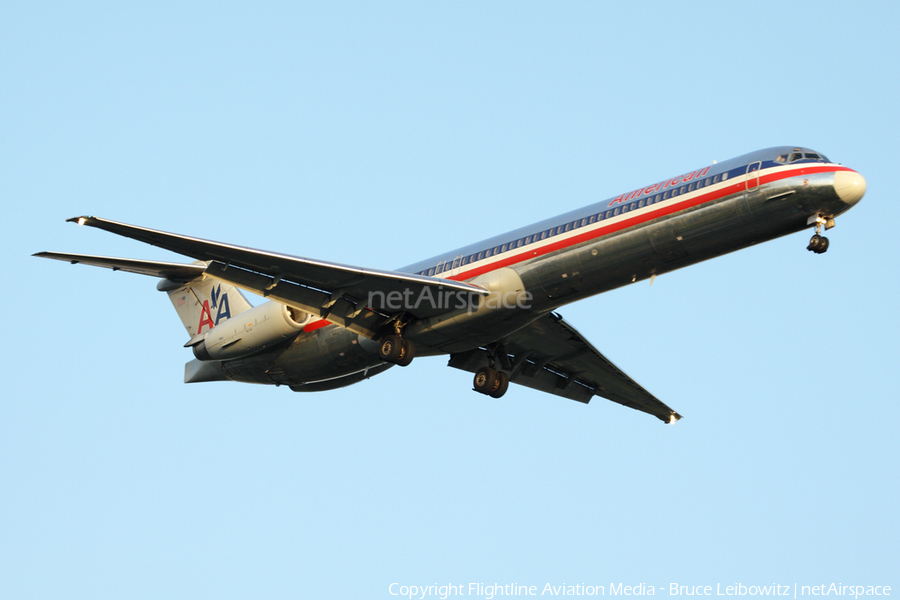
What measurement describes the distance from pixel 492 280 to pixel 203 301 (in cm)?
1104

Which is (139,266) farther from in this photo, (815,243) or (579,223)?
(815,243)

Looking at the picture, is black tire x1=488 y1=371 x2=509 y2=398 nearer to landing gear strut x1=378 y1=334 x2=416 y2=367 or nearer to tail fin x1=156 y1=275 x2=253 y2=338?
landing gear strut x1=378 y1=334 x2=416 y2=367

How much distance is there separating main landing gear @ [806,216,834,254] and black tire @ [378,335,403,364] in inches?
405

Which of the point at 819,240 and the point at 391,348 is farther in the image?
the point at 391,348

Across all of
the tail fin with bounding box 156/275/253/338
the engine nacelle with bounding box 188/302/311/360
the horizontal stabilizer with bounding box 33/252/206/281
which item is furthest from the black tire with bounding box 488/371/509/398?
the horizontal stabilizer with bounding box 33/252/206/281

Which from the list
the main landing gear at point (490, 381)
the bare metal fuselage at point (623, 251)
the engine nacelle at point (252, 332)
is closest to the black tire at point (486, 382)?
A: the main landing gear at point (490, 381)

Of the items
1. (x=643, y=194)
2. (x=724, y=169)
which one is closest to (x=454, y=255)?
(x=643, y=194)

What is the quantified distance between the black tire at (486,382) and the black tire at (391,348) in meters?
3.90

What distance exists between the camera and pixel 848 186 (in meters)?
23.1

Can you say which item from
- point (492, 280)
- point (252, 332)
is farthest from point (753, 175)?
point (252, 332)

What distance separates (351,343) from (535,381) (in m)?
6.71

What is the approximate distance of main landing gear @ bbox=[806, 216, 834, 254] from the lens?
23.4 metres

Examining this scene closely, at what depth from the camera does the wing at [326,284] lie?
25281 millimetres

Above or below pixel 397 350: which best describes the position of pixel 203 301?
above
